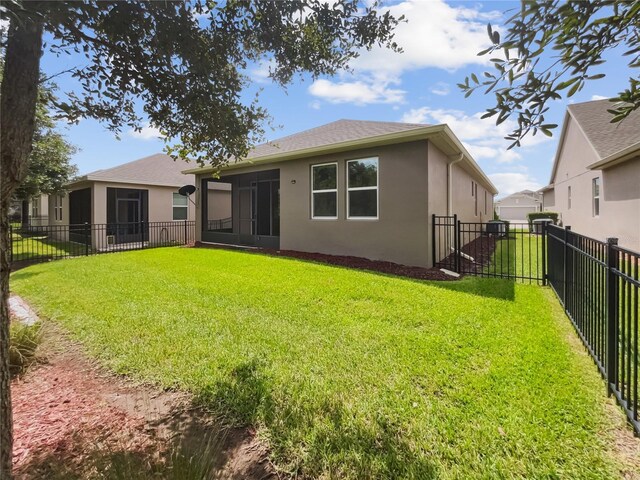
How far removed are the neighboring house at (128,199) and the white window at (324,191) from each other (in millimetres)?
9732

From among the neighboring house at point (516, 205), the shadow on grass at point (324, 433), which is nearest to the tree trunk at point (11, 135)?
the shadow on grass at point (324, 433)

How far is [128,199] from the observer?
17859 mm

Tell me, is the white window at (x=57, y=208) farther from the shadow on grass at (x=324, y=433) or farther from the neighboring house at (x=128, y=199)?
the shadow on grass at (x=324, y=433)

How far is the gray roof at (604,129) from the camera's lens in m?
12.5

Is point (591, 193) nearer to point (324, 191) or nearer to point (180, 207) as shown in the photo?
point (324, 191)

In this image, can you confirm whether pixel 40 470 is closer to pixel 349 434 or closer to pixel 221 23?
pixel 349 434

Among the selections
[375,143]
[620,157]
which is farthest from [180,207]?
[620,157]

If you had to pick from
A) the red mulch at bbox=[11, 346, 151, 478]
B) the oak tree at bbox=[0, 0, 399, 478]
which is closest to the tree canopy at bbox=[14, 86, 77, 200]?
the oak tree at bbox=[0, 0, 399, 478]

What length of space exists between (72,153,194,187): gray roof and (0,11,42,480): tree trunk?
1472cm

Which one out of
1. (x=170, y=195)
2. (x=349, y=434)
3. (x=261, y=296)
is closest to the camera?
(x=349, y=434)

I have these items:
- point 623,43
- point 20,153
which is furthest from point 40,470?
point 623,43

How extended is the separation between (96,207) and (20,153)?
645 inches

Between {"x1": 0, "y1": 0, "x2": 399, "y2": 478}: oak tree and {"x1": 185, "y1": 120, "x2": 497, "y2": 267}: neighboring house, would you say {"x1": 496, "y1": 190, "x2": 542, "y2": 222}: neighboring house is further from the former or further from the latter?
{"x1": 0, "y1": 0, "x2": 399, "y2": 478}: oak tree

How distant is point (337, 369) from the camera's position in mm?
3469
